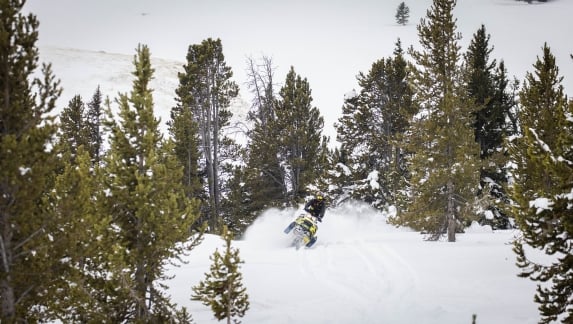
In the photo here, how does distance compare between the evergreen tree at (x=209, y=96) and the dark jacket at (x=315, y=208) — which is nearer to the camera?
the dark jacket at (x=315, y=208)

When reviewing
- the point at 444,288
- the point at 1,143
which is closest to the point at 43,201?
the point at 1,143

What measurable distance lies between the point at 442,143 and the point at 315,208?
655cm

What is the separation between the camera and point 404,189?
25062 millimetres

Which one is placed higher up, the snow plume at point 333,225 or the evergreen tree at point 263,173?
the evergreen tree at point 263,173

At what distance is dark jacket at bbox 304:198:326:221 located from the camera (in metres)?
19.3

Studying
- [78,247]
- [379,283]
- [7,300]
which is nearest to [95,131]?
[78,247]

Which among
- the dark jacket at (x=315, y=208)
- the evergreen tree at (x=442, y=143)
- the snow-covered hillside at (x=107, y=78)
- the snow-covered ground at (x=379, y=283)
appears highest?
→ the snow-covered hillside at (x=107, y=78)

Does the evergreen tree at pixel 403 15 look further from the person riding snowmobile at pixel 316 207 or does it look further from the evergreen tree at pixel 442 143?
the person riding snowmobile at pixel 316 207

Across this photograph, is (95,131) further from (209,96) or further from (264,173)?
(264,173)

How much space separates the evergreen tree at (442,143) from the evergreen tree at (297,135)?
11.3 m

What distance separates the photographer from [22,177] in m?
6.86

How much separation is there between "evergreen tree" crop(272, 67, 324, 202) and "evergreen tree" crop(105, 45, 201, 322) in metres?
19.5

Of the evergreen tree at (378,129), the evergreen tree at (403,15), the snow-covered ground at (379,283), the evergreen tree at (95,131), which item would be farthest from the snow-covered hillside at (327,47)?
the snow-covered ground at (379,283)

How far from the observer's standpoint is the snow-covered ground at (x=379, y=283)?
957 centimetres
